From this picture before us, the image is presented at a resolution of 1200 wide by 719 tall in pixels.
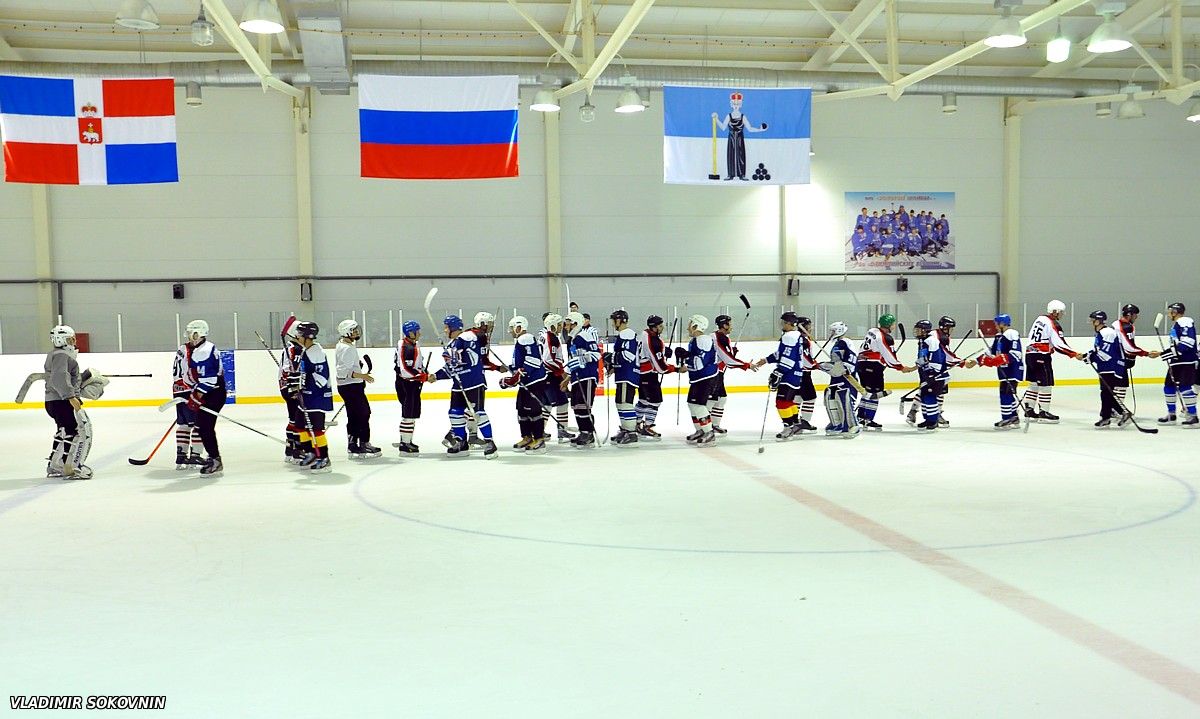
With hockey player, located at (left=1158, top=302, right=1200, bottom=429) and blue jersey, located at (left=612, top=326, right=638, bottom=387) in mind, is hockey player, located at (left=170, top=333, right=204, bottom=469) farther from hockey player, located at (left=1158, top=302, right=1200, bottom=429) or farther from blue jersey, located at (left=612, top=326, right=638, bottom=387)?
hockey player, located at (left=1158, top=302, right=1200, bottom=429)

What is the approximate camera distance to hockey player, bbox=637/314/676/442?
33.3 ft

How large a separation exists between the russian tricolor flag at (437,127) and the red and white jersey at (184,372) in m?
3.59

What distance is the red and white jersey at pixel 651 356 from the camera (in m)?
10.2

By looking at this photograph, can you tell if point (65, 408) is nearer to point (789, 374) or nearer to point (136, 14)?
point (136, 14)

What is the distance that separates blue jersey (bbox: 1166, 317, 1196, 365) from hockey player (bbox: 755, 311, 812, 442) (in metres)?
4.20

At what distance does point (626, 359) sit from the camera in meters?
9.89

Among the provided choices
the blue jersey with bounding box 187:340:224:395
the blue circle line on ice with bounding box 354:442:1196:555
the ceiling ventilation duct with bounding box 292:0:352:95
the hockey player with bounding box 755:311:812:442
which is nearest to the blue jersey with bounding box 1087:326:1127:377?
the hockey player with bounding box 755:311:812:442

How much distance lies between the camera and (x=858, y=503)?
21.6 feet

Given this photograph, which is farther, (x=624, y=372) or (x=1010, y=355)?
(x=1010, y=355)

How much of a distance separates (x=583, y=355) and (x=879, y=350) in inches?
131

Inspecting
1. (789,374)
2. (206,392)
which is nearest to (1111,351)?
(789,374)

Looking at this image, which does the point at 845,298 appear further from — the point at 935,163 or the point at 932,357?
the point at 932,357

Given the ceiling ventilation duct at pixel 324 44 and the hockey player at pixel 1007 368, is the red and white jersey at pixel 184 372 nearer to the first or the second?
the ceiling ventilation duct at pixel 324 44

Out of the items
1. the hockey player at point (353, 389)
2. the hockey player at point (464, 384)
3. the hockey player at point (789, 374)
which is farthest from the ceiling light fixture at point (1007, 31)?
the hockey player at point (353, 389)
